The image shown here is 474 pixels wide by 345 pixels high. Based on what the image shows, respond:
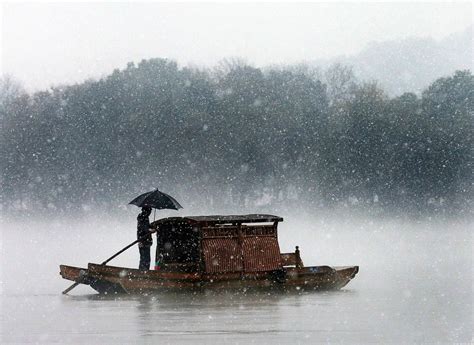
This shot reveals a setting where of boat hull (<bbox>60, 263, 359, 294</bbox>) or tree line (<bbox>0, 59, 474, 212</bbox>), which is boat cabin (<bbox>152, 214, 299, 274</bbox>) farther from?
tree line (<bbox>0, 59, 474, 212</bbox>)

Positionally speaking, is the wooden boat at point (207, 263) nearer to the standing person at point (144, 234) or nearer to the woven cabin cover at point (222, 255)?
the woven cabin cover at point (222, 255)

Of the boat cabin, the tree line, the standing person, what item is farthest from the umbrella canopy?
the tree line

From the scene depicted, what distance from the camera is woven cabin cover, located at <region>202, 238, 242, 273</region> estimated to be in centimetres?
2653

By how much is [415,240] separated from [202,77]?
2439cm

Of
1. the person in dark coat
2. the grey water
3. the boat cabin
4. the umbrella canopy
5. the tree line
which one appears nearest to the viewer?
the grey water

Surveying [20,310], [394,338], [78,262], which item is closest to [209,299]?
[20,310]

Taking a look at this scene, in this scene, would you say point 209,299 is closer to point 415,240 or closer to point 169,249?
point 169,249

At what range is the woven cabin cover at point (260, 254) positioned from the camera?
88.1 ft

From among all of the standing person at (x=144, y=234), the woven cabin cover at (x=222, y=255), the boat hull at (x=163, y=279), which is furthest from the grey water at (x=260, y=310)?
the standing person at (x=144, y=234)

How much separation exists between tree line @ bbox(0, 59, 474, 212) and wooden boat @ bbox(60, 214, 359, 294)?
43087mm

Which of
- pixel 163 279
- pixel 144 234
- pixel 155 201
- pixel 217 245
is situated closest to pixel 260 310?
pixel 217 245

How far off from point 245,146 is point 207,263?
44773 mm

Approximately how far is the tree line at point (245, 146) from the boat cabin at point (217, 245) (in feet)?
142

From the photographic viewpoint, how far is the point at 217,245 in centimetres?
2666
